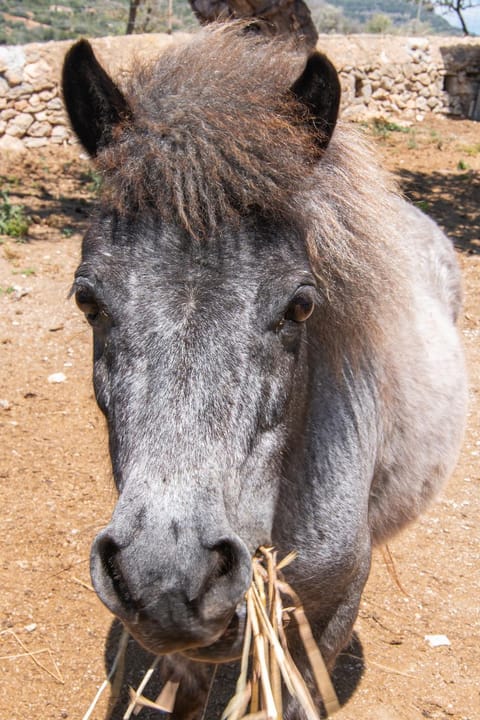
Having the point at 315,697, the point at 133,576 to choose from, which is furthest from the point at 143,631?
the point at 315,697

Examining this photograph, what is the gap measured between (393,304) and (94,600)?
2.47 m

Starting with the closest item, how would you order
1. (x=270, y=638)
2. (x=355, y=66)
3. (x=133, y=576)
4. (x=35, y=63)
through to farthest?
(x=133, y=576) < (x=270, y=638) < (x=35, y=63) < (x=355, y=66)

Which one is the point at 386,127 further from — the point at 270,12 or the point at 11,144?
the point at 270,12

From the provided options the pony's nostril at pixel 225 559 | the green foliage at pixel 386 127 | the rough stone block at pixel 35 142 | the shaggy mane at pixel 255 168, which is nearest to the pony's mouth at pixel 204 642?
the pony's nostril at pixel 225 559

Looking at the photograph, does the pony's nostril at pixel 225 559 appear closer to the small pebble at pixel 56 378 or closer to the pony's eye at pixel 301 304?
the pony's eye at pixel 301 304

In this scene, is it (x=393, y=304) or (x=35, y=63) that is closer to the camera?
(x=393, y=304)

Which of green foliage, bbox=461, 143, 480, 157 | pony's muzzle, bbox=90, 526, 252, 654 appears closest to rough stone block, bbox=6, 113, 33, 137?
green foliage, bbox=461, 143, 480, 157

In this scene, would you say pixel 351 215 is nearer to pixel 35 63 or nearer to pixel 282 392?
pixel 282 392

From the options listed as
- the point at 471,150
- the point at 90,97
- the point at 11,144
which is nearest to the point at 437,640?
the point at 90,97

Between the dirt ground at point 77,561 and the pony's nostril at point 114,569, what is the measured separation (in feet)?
3.93

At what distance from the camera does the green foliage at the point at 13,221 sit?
8.39 meters

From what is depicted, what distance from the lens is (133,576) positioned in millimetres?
1634

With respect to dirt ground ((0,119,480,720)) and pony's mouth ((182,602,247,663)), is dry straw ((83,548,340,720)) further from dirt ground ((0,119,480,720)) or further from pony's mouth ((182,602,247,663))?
dirt ground ((0,119,480,720))

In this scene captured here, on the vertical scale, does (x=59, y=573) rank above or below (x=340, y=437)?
below
